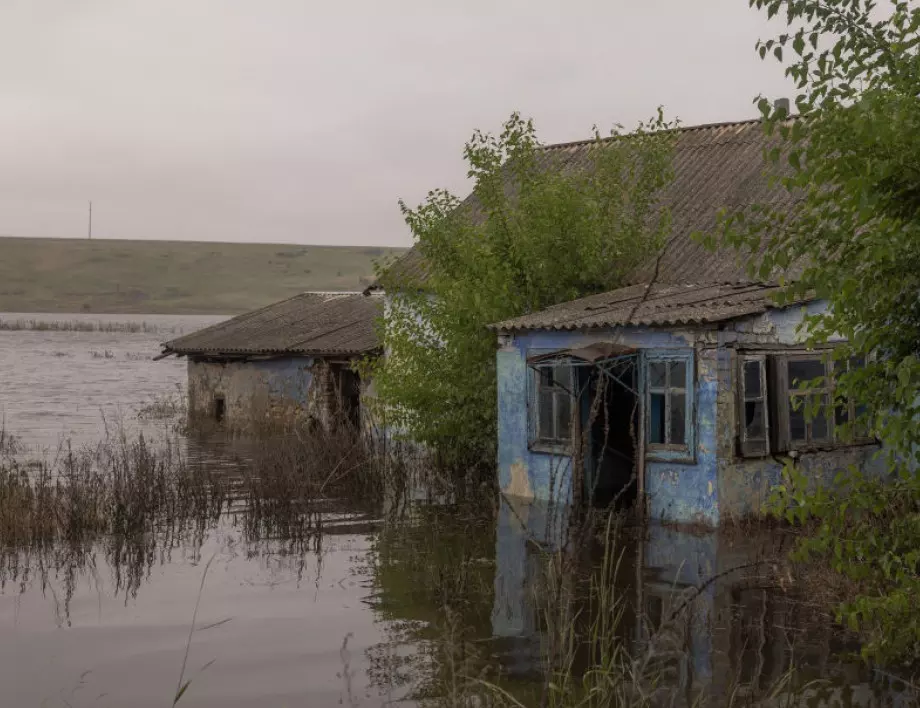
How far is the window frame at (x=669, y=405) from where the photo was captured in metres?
11.3

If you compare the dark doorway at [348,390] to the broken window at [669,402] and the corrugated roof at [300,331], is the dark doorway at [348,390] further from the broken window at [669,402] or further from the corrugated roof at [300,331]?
the broken window at [669,402]

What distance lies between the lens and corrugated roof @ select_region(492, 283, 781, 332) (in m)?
11.1

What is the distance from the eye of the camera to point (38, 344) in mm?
62531

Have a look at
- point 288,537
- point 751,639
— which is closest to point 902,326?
point 751,639

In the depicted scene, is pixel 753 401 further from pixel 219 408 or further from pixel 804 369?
pixel 219 408

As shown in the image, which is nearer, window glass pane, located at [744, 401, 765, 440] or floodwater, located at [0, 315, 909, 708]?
floodwater, located at [0, 315, 909, 708]

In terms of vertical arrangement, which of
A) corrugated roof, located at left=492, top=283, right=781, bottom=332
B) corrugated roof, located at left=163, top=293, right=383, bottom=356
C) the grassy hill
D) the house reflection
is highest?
the grassy hill

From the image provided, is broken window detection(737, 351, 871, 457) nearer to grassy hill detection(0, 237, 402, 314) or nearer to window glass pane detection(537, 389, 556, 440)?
window glass pane detection(537, 389, 556, 440)

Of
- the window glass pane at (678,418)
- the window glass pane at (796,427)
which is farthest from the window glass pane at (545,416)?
the window glass pane at (796,427)

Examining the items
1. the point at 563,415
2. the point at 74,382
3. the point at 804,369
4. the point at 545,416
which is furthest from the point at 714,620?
the point at 74,382

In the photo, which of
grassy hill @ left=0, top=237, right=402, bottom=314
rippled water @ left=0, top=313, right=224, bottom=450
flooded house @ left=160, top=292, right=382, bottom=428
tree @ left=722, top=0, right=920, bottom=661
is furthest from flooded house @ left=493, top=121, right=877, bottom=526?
grassy hill @ left=0, top=237, right=402, bottom=314

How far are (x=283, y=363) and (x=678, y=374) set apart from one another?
11.5 meters

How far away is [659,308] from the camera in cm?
1202

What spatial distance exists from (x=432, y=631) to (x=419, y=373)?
726cm
